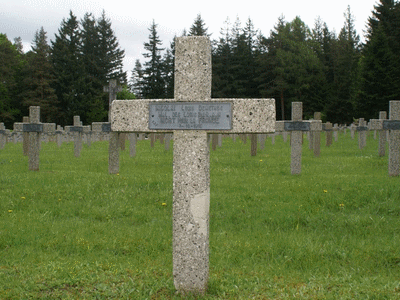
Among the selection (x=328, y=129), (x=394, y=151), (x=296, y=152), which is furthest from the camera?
(x=328, y=129)

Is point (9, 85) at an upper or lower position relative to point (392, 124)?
upper

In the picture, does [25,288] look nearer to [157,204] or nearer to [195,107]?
[195,107]

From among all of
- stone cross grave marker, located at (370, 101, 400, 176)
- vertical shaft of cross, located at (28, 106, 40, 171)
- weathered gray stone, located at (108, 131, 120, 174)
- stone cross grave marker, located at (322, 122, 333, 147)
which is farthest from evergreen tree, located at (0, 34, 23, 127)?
stone cross grave marker, located at (370, 101, 400, 176)

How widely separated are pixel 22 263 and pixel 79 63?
55.9 meters

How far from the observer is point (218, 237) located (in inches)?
247

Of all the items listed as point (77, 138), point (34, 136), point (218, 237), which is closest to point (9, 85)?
point (77, 138)

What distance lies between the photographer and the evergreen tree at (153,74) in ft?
214

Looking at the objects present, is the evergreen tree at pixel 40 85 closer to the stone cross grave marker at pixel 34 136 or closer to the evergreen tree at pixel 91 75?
the evergreen tree at pixel 91 75

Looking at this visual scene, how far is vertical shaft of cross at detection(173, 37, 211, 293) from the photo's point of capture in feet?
14.3

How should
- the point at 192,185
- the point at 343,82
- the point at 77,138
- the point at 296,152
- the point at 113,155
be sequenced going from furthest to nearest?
the point at 343,82 → the point at 77,138 → the point at 296,152 → the point at 113,155 → the point at 192,185

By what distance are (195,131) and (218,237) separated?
2.32 m

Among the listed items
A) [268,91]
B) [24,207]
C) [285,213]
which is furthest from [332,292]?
[268,91]

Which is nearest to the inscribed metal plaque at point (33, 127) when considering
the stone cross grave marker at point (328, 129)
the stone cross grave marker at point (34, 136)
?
the stone cross grave marker at point (34, 136)

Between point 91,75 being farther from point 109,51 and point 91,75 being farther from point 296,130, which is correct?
point 296,130
